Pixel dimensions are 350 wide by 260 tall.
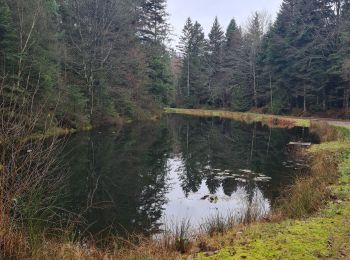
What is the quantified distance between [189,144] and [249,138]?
5337 millimetres

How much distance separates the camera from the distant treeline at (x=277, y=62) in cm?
3925

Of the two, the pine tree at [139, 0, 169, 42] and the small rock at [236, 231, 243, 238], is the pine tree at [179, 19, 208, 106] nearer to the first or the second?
the pine tree at [139, 0, 169, 42]

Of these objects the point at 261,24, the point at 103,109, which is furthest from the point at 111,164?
the point at 261,24

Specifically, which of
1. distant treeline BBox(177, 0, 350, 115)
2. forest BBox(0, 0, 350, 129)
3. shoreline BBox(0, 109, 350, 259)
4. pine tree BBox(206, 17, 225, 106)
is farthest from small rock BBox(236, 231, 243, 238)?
pine tree BBox(206, 17, 225, 106)

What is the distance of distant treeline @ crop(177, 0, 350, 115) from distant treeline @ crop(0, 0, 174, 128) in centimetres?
1381

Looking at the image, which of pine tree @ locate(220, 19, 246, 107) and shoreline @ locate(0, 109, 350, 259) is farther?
pine tree @ locate(220, 19, 246, 107)

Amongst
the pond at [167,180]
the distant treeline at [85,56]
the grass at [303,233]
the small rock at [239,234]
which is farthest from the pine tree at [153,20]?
the small rock at [239,234]

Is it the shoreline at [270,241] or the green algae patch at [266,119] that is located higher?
the green algae patch at [266,119]

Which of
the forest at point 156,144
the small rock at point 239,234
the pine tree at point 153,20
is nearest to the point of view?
the forest at point 156,144

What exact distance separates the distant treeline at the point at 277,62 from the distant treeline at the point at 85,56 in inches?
544

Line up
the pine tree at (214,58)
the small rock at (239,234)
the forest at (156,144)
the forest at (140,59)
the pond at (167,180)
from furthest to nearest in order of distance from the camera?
the pine tree at (214,58) → the forest at (140,59) → the pond at (167,180) → the small rock at (239,234) → the forest at (156,144)

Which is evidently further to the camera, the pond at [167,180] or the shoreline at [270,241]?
the pond at [167,180]

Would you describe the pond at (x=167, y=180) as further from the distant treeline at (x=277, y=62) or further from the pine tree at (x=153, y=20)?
the pine tree at (x=153, y=20)

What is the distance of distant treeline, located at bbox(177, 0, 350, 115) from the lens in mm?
39250
